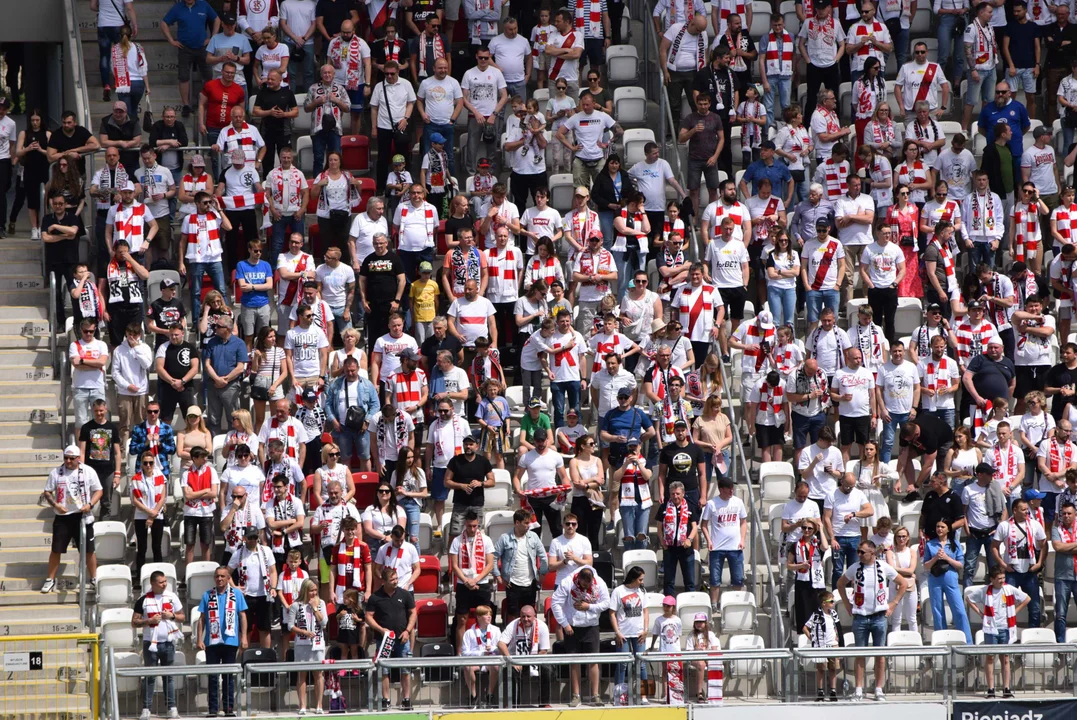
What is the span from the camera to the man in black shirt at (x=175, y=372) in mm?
22891

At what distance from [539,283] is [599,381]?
4.92ft

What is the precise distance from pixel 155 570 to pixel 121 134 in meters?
6.54

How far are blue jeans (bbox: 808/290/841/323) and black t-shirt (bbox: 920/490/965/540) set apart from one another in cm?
322

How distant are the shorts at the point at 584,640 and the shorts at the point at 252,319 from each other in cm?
558

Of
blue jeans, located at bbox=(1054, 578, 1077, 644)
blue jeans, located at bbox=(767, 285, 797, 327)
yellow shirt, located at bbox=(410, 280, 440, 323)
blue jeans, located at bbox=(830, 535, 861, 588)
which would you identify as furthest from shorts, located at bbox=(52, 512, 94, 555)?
blue jeans, located at bbox=(1054, 578, 1077, 644)

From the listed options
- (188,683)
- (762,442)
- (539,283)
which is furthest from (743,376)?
(188,683)

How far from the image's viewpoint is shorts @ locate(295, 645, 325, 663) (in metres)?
20.5

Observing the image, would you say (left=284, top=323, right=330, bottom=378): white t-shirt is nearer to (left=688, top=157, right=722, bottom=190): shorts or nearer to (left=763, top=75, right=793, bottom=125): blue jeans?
(left=688, top=157, right=722, bottom=190): shorts

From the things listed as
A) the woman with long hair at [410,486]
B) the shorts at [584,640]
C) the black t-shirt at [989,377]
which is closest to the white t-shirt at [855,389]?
the black t-shirt at [989,377]

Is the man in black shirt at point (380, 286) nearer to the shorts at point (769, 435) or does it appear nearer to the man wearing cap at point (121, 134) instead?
the man wearing cap at point (121, 134)

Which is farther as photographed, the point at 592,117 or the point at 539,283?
the point at 592,117

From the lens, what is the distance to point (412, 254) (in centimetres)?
2430

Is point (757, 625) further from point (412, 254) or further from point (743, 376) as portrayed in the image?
point (412, 254)

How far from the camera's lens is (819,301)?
81.0 feet
